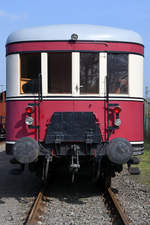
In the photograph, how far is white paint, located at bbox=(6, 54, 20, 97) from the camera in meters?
6.71

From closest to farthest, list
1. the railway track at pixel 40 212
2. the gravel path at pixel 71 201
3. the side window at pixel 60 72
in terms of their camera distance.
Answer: the railway track at pixel 40 212 < the gravel path at pixel 71 201 < the side window at pixel 60 72

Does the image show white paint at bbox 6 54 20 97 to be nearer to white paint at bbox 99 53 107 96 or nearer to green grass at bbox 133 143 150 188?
white paint at bbox 99 53 107 96

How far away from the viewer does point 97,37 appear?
653 centimetres

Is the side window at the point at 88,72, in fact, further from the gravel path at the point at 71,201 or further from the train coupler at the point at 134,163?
the gravel path at the point at 71,201

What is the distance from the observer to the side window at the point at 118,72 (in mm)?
6609

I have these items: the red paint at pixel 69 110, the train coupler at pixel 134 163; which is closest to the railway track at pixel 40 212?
the train coupler at pixel 134 163

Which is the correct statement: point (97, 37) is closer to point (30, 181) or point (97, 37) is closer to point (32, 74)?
point (32, 74)

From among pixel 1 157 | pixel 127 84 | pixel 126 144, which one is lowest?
pixel 1 157

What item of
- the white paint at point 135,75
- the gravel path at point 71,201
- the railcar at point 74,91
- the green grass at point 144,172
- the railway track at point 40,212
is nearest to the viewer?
the railway track at point 40,212

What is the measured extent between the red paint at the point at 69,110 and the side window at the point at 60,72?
253mm

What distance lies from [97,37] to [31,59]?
122 cm

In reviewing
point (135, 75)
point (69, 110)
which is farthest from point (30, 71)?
point (135, 75)

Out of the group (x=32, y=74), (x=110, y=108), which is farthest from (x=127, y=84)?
(x=32, y=74)

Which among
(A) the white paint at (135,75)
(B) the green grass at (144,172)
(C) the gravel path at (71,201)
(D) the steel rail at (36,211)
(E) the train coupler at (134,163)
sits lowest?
(B) the green grass at (144,172)
